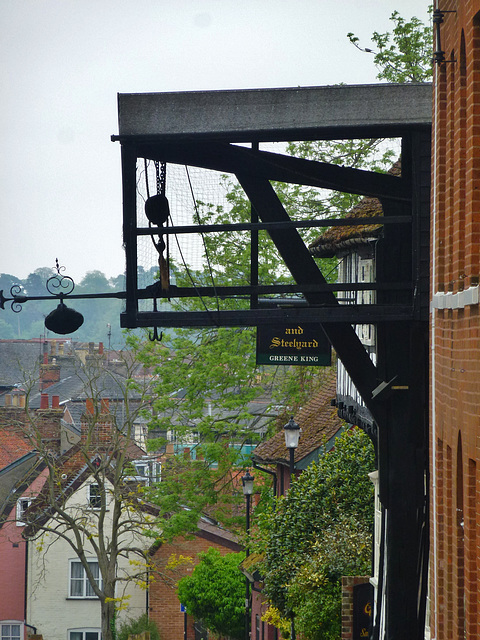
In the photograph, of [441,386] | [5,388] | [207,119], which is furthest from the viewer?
[5,388]

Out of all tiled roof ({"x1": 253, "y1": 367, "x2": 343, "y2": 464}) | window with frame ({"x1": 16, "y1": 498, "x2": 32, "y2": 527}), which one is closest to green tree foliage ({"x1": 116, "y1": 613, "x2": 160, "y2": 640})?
window with frame ({"x1": 16, "y1": 498, "x2": 32, "y2": 527})

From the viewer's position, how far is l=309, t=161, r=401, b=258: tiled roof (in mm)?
12005

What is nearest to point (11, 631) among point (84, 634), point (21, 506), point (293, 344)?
point (84, 634)

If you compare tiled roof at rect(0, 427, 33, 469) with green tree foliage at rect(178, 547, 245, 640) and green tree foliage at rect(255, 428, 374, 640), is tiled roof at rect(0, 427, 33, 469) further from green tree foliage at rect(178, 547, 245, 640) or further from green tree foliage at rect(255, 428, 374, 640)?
green tree foliage at rect(255, 428, 374, 640)

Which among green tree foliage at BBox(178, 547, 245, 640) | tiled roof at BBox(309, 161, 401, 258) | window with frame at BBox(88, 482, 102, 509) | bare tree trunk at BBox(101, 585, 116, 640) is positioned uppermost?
tiled roof at BBox(309, 161, 401, 258)

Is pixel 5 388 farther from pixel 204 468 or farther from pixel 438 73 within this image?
pixel 438 73

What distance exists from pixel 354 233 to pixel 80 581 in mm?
28859

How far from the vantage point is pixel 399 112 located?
8.88 meters

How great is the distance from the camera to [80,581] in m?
37.9

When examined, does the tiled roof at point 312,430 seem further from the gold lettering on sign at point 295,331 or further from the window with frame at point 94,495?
the window with frame at point 94,495

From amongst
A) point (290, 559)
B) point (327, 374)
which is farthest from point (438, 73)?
point (327, 374)

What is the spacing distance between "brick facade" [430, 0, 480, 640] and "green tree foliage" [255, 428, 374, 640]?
18.7 feet

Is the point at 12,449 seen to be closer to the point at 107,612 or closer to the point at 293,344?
the point at 107,612

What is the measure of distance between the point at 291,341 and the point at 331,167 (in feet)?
10.3
